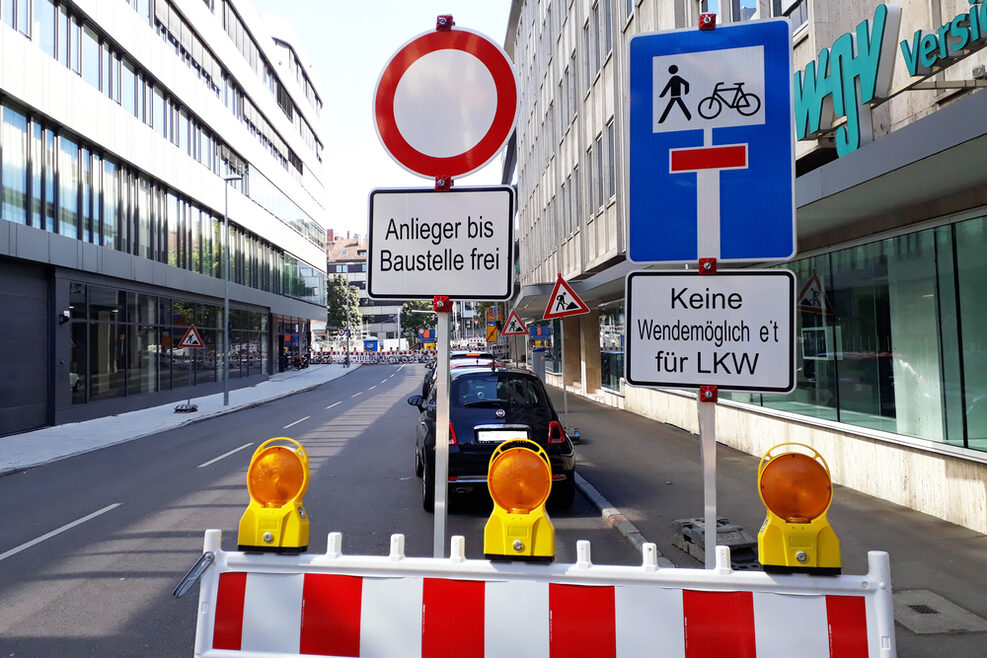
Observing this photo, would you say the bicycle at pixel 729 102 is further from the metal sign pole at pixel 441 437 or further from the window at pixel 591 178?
the window at pixel 591 178

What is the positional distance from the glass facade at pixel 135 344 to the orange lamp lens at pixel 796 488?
21226mm

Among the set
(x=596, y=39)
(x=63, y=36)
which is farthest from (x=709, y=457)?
(x=63, y=36)

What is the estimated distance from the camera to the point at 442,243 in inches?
113

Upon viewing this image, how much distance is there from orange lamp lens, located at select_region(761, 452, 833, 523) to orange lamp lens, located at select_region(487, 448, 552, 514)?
0.71m

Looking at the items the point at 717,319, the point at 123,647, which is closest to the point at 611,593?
the point at 717,319

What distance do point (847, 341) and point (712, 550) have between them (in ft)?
23.6

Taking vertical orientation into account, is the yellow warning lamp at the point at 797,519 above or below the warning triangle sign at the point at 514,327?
below

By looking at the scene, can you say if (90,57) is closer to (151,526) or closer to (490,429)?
(151,526)

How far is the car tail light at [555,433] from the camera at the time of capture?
297 inches

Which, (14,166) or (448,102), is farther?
(14,166)

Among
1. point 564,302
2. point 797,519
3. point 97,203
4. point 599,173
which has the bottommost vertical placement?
point 797,519

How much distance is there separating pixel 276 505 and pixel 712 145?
2237 millimetres

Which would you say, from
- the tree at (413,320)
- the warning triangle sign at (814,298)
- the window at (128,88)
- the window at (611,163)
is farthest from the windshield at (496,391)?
the tree at (413,320)

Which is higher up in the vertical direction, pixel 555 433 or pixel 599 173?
pixel 599 173
